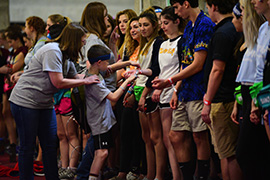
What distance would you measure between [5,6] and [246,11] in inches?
318

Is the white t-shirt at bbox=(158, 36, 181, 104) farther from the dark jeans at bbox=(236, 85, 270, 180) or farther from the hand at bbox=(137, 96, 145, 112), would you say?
the dark jeans at bbox=(236, 85, 270, 180)

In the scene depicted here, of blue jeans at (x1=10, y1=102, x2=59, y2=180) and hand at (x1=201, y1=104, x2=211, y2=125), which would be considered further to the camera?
blue jeans at (x1=10, y1=102, x2=59, y2=180)

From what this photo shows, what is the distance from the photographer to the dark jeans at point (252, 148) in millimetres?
2398

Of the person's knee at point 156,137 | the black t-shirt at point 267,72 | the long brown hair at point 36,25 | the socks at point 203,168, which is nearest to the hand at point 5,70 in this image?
the long brown hair at point 36,25

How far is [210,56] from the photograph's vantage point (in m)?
2.85

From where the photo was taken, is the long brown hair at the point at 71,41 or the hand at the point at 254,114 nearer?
the hand at the point at 254,114

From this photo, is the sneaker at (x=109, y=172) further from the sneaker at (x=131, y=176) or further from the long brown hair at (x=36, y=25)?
the long brown hair at (x=36, y=25)

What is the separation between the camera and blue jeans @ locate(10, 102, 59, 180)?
335cm

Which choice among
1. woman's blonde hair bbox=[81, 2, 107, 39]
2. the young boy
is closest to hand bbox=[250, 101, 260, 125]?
the young boy

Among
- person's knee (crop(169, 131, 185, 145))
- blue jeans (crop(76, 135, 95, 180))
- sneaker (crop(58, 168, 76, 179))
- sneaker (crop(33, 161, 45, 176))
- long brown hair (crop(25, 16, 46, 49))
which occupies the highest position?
long brown hair (crop(25, 16, 46, 49))

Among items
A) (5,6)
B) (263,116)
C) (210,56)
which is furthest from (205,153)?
(5,6)

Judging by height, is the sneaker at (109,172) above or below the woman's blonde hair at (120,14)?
below

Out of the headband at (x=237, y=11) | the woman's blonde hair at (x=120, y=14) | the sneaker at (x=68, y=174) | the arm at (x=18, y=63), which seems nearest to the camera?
the headband at (x=237, y=11)

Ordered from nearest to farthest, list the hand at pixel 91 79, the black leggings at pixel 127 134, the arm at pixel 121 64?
the hand at pixel 91 79 < the arm at pixel 121 64 < the black leggings at pixel 127 134
